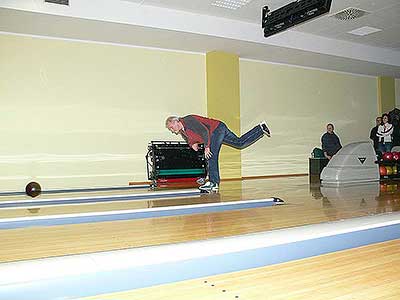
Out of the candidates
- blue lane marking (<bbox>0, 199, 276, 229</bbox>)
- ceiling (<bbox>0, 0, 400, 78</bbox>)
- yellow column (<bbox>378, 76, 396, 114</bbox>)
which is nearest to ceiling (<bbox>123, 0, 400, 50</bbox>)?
ceiling (<bbox>0, 0, 400, 78</bbox>)

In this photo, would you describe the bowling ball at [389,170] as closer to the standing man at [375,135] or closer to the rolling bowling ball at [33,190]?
the standing man at [375,135]

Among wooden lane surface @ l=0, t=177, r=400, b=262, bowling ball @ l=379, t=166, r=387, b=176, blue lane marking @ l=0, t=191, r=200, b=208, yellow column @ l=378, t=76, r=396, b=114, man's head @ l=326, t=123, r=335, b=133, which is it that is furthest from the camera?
yellow column @ l=378, t=76, r=396, b=114

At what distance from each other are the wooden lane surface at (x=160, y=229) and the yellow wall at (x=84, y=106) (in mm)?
4302

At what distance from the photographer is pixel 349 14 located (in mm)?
7379

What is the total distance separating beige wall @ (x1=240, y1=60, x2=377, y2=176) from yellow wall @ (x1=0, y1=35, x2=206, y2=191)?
1552 millimetres

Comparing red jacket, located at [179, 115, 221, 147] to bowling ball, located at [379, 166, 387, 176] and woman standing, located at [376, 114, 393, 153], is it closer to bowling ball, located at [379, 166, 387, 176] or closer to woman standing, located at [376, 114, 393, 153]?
bowling ball, located at [379, 166, 387, 176]

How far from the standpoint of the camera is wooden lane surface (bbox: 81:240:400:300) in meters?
1.61

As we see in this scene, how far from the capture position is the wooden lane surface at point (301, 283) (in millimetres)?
1610

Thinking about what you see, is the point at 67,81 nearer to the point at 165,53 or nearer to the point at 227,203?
the point at 165,53

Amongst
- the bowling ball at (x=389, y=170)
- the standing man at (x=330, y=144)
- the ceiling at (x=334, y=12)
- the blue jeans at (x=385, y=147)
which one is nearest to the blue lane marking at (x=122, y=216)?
the ceiling at (x=334, y=12)

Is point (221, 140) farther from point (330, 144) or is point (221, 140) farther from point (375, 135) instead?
point (375, 135)

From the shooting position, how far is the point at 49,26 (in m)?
6.61

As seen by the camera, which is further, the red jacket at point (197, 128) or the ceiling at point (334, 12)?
the ceiling at point (334, 12)

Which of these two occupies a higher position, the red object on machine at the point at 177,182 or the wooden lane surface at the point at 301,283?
the red object on machine at the point at 177,182
